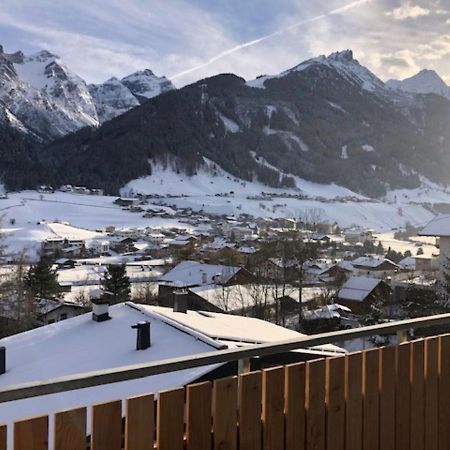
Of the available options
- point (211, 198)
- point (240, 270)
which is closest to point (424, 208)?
point (211, 198)

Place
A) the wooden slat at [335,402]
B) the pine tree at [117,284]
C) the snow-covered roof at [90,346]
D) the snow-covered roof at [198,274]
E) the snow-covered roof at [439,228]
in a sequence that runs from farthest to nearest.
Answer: the snow-covered roof at [198,274]
the pine tree at [117,284]
the snow-covered roof at [439,228]
the snow-covered roof at [90,346]
the wooden slat at [335,402]

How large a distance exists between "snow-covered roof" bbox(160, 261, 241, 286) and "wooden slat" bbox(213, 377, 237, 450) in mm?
26222

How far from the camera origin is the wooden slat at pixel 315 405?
2029 millimetres

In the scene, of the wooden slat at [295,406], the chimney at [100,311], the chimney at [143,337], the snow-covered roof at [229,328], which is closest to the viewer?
the wooden slat at [295,406]

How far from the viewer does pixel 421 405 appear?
234 cm

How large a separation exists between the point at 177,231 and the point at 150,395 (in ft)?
214

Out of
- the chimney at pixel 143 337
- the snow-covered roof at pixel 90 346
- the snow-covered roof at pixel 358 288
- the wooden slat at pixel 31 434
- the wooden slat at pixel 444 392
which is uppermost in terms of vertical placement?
the wooden slat at pixel 31 434

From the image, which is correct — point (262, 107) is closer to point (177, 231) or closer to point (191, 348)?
point (177, 231)

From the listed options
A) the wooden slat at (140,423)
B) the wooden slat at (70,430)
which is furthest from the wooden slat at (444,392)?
the wooden slat at (70,430)

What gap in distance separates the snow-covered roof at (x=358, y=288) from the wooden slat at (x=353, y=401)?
23.8 meters

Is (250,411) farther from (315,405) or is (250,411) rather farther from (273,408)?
(315,405)

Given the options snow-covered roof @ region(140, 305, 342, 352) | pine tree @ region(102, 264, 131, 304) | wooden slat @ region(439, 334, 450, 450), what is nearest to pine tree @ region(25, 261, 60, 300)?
pine tree @ region(102, 264, 131, 304)

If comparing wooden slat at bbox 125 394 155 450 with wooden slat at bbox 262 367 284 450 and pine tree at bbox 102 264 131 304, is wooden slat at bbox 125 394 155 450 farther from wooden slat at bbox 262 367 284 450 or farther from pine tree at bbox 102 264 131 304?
pine tree at bbox 102 264 131 304

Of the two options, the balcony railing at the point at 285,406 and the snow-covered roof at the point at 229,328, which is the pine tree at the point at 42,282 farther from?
the balcony railing at the point at 285,406
